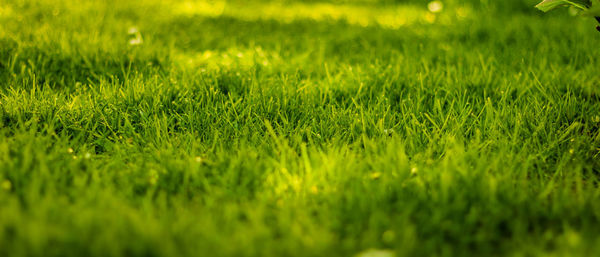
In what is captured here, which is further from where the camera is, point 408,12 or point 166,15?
point 408,12

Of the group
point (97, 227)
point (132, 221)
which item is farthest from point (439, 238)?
point (97, 227)

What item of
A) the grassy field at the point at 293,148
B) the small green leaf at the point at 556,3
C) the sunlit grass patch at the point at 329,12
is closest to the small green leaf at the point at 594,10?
the small green leaf at the point at 556,3

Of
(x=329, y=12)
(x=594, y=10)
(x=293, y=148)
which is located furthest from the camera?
(x=329, y=12)

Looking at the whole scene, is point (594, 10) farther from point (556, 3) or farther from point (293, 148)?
point (293, 148)

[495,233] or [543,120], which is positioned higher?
[543,120]

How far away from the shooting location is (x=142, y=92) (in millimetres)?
2689

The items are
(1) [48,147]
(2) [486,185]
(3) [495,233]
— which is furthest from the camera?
(1) [48,147]

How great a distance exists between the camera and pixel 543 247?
1.51m

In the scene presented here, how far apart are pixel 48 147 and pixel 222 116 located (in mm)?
876

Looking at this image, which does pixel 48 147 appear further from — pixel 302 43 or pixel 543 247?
pixel 302 43

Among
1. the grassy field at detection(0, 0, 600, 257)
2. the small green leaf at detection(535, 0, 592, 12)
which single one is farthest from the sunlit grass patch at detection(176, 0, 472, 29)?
the small green leaf at detection(535, 0, 592, 12)

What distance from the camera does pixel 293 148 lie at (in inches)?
80.3

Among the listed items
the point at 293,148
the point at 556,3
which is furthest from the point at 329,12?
the point at 293,148

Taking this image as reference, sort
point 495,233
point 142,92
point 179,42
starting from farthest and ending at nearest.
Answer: point 179,42, point 142,92, point 495,233
